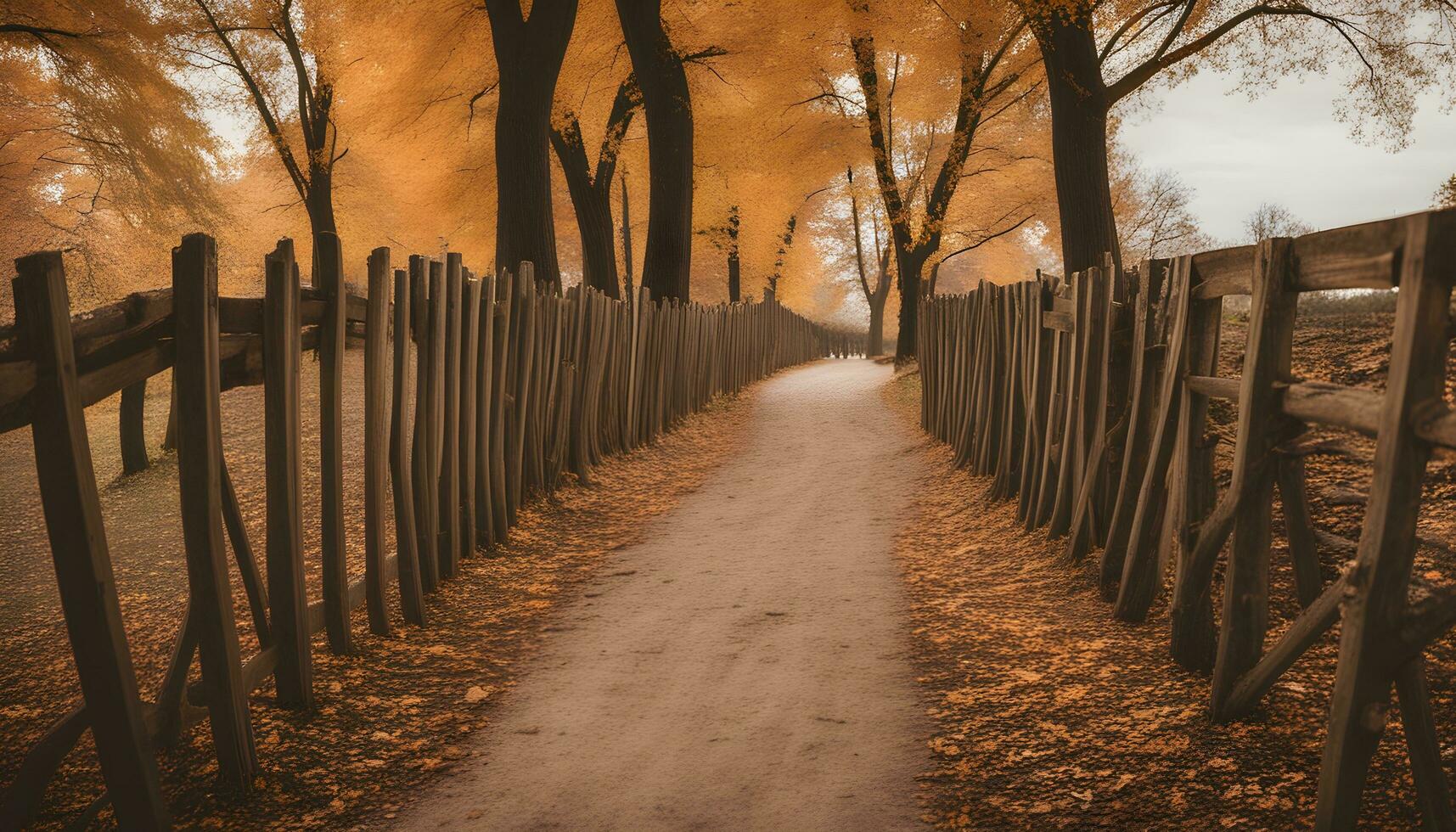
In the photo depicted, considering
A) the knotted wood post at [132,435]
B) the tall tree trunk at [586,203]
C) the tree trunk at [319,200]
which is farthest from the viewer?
the tree trunk at [319,200]

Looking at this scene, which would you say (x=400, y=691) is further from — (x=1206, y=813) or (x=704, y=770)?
(x=1206, y=813)

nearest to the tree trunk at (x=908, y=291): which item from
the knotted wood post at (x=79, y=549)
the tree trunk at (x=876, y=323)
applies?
the tree trunk at (x=876, y=323)

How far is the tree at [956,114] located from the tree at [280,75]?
9890mm

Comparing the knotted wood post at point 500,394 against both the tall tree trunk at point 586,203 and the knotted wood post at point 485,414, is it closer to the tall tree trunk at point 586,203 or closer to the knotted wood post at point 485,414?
the knotted wood post at point 485,414

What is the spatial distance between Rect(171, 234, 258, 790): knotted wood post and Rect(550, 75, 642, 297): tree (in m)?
11.8

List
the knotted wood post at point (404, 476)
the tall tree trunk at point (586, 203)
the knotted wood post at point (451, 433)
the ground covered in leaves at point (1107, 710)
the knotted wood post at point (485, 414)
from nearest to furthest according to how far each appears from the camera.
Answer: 1. the ground covered in leaves at point (1107, 710)
2. the knotted wood post at point (404, 476)
3. the knotted wood post at point (451, 433)
4. the knotted wood post at point (485, 414)
5. the tall tree trunk at point (586, 203)

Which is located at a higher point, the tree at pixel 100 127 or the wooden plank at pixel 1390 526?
the tree at pixel 100 127

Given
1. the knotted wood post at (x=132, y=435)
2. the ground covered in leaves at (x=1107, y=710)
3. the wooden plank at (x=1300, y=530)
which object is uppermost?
the wooden plank at (x=1300, y=530)

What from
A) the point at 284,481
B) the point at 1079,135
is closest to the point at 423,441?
the point at 284,481

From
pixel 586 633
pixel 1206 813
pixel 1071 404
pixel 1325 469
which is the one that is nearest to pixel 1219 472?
pixel 1325 469

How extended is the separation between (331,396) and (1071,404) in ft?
12.5

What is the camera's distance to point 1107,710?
11.5 feet

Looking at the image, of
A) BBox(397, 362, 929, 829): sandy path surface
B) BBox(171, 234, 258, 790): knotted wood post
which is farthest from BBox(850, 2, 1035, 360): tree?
BBox(171, 234, 258, 790): knotted wood post

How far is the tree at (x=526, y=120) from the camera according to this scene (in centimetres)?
956
